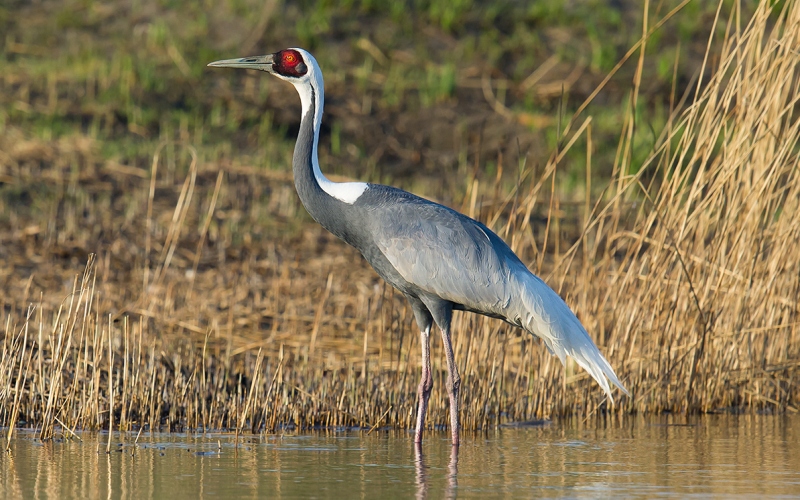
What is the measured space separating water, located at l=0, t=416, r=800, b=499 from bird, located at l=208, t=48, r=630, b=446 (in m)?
0.42

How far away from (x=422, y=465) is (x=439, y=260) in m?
1.27

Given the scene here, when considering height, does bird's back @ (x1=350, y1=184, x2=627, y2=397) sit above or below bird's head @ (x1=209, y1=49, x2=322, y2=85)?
below

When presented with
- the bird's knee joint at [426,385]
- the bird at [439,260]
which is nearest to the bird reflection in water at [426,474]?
the bird at [439,260]

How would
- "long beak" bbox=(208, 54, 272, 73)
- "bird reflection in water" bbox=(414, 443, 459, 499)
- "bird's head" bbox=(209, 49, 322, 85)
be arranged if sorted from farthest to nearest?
"long beak" bbox=(208, 54, 272, 73) < "bird's head" bbox=(209, 49, 322, 85) < "bird reflection in water" bbox=(414, 443, 459, 499)

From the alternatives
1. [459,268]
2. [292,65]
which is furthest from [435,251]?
[292,65]

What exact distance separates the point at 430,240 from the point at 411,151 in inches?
→ 311

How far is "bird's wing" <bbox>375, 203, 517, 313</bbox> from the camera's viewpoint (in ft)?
21.5

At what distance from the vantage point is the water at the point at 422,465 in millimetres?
5020

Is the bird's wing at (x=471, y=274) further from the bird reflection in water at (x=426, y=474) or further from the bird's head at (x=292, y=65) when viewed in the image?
the bird's head at (x=292, y=65)

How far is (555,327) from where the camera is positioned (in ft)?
21.3

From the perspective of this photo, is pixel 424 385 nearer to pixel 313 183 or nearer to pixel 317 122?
pixel 313 183

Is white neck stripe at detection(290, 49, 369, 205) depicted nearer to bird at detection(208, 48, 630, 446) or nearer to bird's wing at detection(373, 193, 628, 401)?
bird at detection(208, 48, 630, 446)

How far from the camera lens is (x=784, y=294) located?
295 inches

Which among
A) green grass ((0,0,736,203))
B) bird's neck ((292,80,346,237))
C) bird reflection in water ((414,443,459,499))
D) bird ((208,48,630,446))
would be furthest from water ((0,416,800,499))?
green grass ((0,0,736,203))
